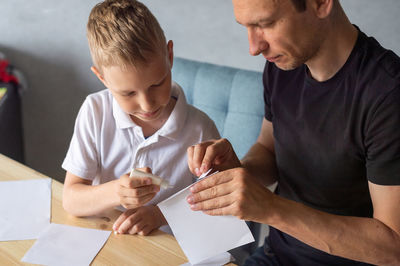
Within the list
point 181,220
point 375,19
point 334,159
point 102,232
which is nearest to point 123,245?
point 102,232

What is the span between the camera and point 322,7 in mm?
1030

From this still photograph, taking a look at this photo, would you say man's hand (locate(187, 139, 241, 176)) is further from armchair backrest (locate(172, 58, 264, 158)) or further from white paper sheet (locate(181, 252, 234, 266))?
armchair backrest (locate(172, 58, 264, 158))

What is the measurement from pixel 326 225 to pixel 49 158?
2.33 metres

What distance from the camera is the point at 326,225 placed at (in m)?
1.00

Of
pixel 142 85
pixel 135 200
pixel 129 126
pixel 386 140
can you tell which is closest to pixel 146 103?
pixel 142 85

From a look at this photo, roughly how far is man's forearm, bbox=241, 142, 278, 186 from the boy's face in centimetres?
35

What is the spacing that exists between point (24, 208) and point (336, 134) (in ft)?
2.86

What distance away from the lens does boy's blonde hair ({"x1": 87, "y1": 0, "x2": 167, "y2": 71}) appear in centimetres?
110

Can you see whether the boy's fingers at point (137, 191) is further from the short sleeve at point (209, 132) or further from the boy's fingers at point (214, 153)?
the short sleeve at point (209, 132)

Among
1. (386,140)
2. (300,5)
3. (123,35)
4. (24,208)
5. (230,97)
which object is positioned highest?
(300,5)

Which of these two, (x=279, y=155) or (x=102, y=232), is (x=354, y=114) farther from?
(x=102, y=232)

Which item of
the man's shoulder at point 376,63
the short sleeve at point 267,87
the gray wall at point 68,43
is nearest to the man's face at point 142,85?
the short sleeve at point 267,87

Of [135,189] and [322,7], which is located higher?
[322,7]

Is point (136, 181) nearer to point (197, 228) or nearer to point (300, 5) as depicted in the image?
point (197, 228)
